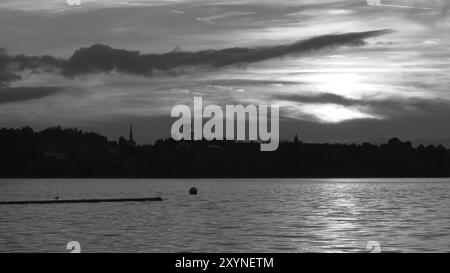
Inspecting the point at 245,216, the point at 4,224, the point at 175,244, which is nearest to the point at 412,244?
the point at 175,244
